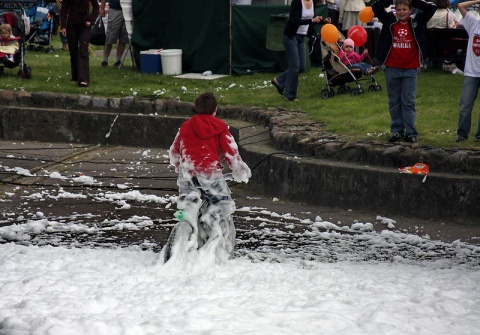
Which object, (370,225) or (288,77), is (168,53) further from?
(370,225)

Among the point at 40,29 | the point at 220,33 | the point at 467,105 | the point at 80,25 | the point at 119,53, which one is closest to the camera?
the point at 467,105

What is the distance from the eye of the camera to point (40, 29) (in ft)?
77.6

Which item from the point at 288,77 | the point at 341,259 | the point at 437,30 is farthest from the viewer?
the point at 437,30

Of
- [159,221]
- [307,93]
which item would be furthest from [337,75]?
[159,221]

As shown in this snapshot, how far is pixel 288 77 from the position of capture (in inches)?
572

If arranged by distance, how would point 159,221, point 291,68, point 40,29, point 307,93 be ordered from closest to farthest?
point 159,221, point 291,68, point 307,93, point 40,29

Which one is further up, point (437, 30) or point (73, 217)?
point (437, 30)

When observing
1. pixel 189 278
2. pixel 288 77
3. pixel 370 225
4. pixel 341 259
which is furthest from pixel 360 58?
pixel 189 278

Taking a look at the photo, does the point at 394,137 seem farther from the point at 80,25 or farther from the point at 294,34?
the point at 80,25

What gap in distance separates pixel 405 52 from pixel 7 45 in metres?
8.79

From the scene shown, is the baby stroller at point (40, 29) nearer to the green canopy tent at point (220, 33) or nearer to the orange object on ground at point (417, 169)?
the green canopy tent at point (220, 33)

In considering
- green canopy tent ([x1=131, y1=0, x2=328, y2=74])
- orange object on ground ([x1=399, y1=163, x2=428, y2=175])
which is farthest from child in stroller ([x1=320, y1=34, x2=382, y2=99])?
orange object on ground ([x1=399, y1=163, x2=428, y2=175])

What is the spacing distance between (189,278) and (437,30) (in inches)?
384

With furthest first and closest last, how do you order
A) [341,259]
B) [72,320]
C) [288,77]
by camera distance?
[288,77], [341,259], [72,320]
